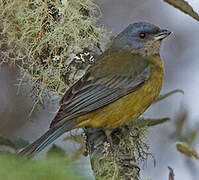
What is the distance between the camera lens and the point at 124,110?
2.86 metres

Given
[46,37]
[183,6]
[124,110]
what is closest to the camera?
[183,6]

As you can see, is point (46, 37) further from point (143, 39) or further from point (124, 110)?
point (143, 39)

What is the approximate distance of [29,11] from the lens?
2.69 m

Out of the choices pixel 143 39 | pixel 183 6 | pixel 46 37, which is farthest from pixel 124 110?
pixel 183 6

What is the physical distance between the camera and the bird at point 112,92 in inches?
105

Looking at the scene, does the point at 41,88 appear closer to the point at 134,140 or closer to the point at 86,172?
the point at 134,140

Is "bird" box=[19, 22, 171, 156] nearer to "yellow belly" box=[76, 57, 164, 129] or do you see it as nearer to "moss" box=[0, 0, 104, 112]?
"yellow belly" box=[76, 57, 164, 129]

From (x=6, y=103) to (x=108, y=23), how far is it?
174cm

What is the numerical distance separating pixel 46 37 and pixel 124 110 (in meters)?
0.73

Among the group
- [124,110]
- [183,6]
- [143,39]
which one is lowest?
[124,110]

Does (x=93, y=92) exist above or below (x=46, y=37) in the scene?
below

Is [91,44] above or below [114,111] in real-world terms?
above

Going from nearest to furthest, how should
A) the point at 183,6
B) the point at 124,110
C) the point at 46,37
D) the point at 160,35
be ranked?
the point at 183,6 < the point at 46,37 < the point at 124,110 < the point at 160,35

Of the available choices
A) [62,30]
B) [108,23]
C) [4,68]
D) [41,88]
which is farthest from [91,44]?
[108,23]
